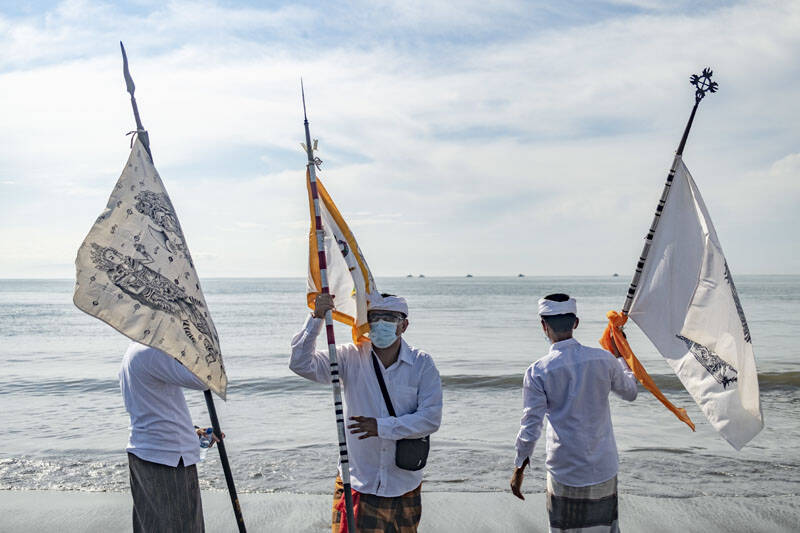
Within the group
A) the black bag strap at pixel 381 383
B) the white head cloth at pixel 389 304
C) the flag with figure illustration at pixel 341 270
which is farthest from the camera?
the flag with figure illustration at pixel 341 270

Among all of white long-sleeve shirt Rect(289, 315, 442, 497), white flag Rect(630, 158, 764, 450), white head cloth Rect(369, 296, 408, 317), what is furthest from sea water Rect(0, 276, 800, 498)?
white flag Rect(630, 158, 764, 450)

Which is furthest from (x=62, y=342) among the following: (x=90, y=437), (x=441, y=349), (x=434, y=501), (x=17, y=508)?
(x=434, y=501)

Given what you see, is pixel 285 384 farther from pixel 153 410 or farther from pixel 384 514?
pixel 384 514

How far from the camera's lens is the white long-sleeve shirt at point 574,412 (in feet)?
13.3

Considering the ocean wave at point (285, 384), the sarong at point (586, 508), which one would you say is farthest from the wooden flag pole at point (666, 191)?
the ocean wave at point (285, 384)

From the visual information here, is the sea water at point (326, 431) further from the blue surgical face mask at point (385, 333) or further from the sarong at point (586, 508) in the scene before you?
the sarong at point (586, 508)

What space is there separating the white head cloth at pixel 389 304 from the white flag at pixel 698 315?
1.70 m

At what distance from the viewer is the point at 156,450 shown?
378cm

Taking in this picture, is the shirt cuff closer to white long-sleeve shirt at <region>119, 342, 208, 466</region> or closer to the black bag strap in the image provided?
the black bag strap

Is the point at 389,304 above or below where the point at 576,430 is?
above

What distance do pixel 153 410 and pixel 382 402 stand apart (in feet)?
4.18

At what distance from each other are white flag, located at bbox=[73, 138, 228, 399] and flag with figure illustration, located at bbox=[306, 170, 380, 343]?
0.71 metres

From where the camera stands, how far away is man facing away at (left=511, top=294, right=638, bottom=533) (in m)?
4.05

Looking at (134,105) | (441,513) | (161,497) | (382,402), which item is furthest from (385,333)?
(441,513)
